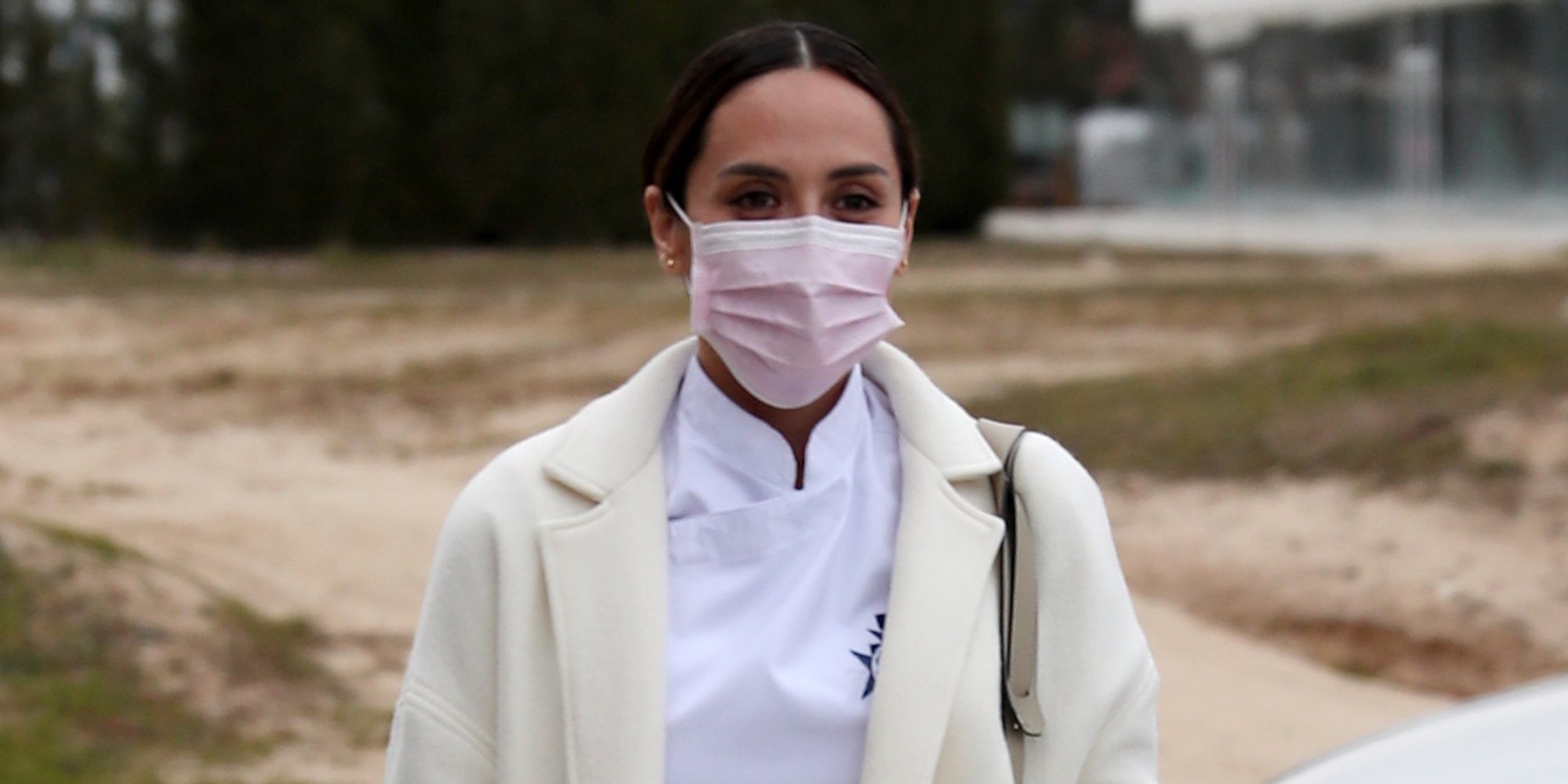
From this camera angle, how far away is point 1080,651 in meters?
2.03

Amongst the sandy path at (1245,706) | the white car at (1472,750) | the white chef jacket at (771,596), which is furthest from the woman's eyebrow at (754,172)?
the sandy path at (1245,706)

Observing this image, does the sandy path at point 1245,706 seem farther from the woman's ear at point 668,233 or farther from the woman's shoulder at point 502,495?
the woman's shoulder at point 502,495

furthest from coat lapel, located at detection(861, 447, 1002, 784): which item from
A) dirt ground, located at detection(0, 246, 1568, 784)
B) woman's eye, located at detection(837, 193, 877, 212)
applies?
dirt ground, located at detection(0, 246, 1568, 784)

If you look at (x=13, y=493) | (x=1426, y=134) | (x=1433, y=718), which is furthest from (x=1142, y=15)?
(x=1433, y=718)

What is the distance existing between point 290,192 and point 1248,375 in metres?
15.9

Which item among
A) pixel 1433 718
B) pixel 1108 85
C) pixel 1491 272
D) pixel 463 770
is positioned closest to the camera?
pixel 463 770

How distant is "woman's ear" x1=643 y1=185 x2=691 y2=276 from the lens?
2215 millimetres

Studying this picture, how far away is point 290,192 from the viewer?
25828 millimetres

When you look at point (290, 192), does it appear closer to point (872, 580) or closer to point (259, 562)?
point (259, 562)

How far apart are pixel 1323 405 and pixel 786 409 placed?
9716mm

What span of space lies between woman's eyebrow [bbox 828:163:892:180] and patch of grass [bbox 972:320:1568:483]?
8.09 meters

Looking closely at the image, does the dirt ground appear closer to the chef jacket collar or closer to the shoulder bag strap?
the chef jacket collar

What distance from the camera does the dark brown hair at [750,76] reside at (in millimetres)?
2078

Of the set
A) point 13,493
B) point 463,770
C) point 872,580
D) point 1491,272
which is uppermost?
point 872,580
